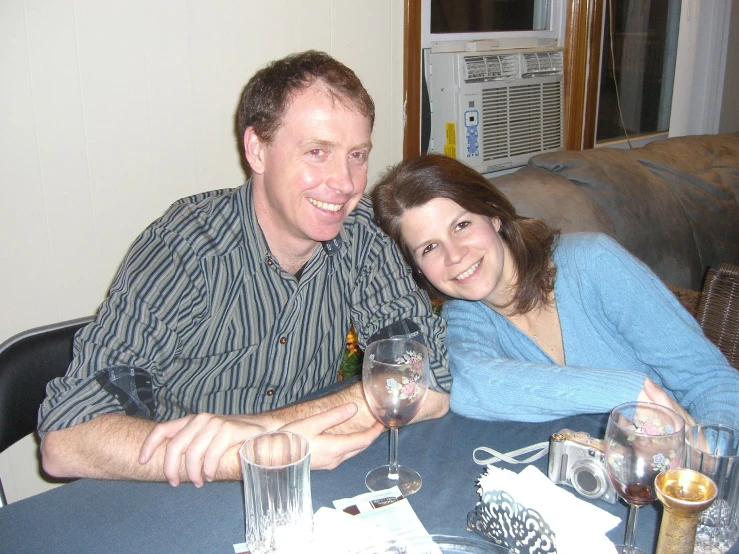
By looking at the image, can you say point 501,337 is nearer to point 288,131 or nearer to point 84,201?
point 288,131

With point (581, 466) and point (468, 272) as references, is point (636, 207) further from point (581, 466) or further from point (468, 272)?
point (581, 466)

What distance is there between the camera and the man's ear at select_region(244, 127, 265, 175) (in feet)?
4.77

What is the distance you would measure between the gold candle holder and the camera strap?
0.32 m

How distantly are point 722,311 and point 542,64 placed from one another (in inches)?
68.5

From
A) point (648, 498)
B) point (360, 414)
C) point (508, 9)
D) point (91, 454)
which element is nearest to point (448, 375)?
point (360, 414)

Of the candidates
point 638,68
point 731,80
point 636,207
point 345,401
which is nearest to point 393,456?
point 345,401

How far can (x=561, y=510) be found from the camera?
86 cm

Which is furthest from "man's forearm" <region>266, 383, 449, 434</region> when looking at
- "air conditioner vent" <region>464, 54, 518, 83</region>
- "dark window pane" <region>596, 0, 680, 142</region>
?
"dark window pane" <region>596, 0, 680, 142</region>

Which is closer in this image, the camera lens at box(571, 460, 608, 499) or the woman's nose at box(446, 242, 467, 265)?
the camera lens at box(571, 460, 608, 499)

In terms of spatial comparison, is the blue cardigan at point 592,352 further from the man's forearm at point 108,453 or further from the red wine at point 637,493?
the man's forearm at point 108,453

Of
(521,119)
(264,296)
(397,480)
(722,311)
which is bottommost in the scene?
(722,311)

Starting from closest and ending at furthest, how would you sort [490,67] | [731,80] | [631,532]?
1. [631,532]
2. [490,67]
3. [731,80]

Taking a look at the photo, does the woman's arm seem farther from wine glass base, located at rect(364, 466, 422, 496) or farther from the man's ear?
the man's ear

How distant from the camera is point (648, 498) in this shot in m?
0.77
